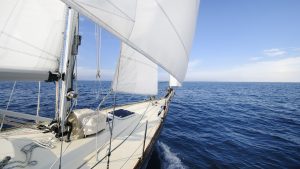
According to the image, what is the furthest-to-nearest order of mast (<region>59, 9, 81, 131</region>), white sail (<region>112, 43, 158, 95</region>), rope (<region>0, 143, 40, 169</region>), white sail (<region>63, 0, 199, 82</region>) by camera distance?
white sail (<region>112, 43, 158, 95</region>) → mast (<region>59, 9, 81, 131</region>) → rope (<region>0, 143, 40, 169</region>) → white sail (<region>63, 0, 199, 82</region>)

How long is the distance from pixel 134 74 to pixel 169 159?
371 centimetres

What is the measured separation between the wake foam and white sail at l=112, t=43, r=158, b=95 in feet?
8.84

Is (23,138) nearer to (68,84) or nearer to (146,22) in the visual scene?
(68,84)

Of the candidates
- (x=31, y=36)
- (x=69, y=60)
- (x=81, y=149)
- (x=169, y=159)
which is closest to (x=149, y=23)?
(x=69, y=60)

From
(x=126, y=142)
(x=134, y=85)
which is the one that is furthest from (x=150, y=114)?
(x=126, y=142)

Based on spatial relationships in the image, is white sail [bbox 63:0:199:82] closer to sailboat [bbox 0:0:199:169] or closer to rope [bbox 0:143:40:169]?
sailboat [bbox 0:0:199:169]

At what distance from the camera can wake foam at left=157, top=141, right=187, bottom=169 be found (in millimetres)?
6590

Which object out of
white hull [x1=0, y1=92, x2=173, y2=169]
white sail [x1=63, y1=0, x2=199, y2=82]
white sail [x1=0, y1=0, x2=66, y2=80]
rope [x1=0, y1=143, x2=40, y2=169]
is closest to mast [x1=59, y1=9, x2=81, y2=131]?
white sail [x1=0, y1=0, x2=66, y2=80]

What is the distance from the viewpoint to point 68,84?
390 cm

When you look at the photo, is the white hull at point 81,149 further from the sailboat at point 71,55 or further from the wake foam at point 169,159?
the wake foam at point 169,159

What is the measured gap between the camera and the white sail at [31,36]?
10.2 ft

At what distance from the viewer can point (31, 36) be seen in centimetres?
346

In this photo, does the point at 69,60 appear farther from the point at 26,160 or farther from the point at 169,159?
the point at 169,159

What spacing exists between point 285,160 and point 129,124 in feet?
22.6
